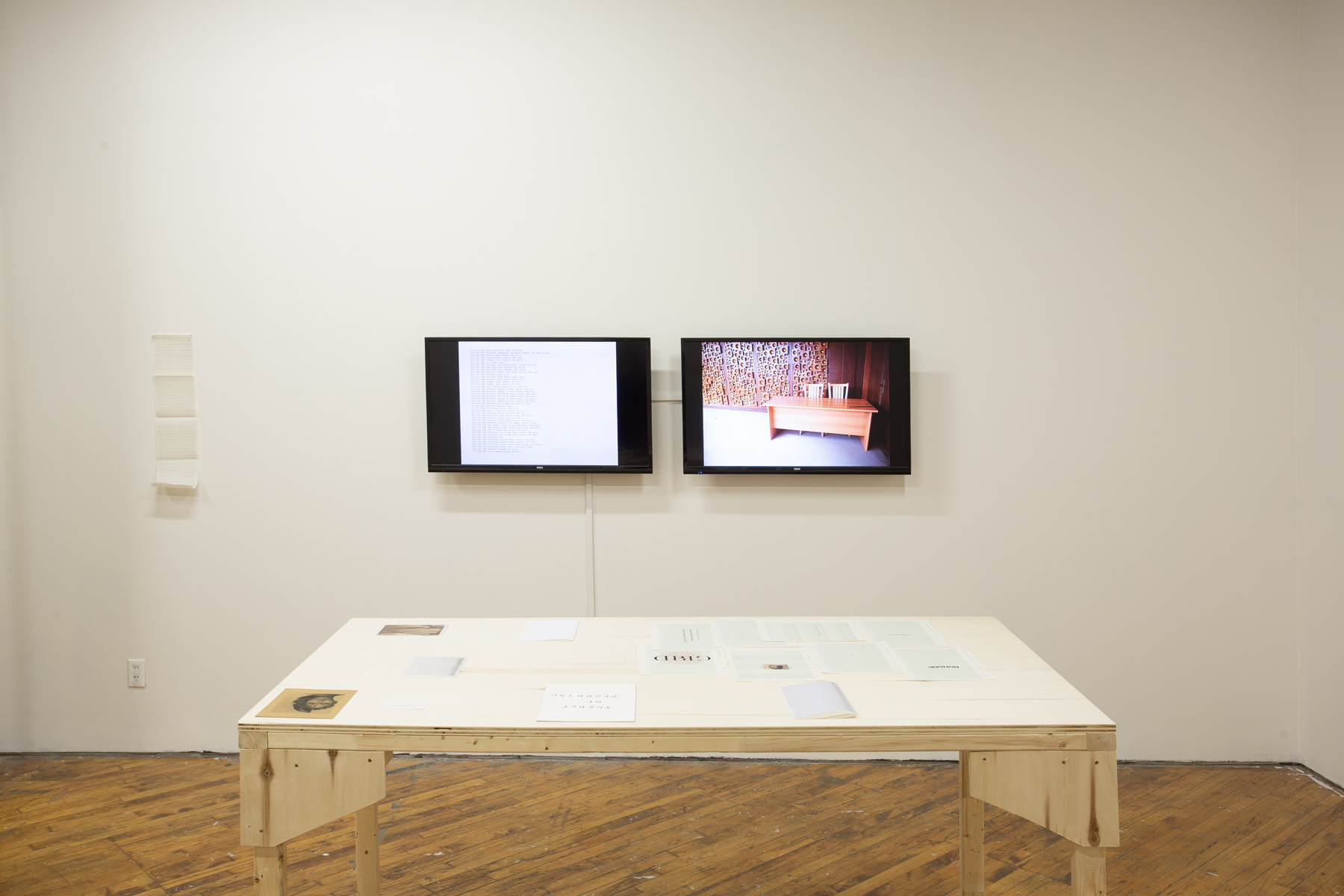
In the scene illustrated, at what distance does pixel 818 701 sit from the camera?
168 centimetres

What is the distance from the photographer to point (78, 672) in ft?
Result: 10.6

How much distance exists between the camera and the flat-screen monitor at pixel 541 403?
3053mm

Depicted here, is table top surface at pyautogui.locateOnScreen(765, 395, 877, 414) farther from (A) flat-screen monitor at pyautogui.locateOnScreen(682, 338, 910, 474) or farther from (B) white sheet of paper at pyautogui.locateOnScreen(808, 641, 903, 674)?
(B) white sheet of paper at pyautogui.locateOnScreen(808, 641, 903, 674)

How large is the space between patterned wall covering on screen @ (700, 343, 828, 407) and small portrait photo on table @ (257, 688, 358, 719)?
1727 millimetres

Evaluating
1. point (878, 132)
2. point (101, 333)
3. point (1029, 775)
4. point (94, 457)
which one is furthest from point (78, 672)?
point (878, 132)

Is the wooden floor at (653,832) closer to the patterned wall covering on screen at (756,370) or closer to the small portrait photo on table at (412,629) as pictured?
the small portrait photo on table at (412,629)

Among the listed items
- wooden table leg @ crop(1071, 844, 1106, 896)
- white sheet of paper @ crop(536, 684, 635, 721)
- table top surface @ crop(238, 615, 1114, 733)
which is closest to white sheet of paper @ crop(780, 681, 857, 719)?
table top surface @ crop(238, 615, 1114, 733)

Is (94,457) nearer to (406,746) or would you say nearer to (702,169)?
(406,746)

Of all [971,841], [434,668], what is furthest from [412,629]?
[971,841]

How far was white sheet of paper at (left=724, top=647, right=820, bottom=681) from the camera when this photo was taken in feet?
6.11

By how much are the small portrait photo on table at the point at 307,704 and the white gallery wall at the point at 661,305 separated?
1.43 meters

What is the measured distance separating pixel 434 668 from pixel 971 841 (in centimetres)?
144

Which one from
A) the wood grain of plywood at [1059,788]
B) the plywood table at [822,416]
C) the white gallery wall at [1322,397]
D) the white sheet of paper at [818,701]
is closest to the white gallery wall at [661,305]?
the white gallery wall at [1322,397]

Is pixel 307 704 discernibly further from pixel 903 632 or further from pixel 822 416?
pixel 822 416
